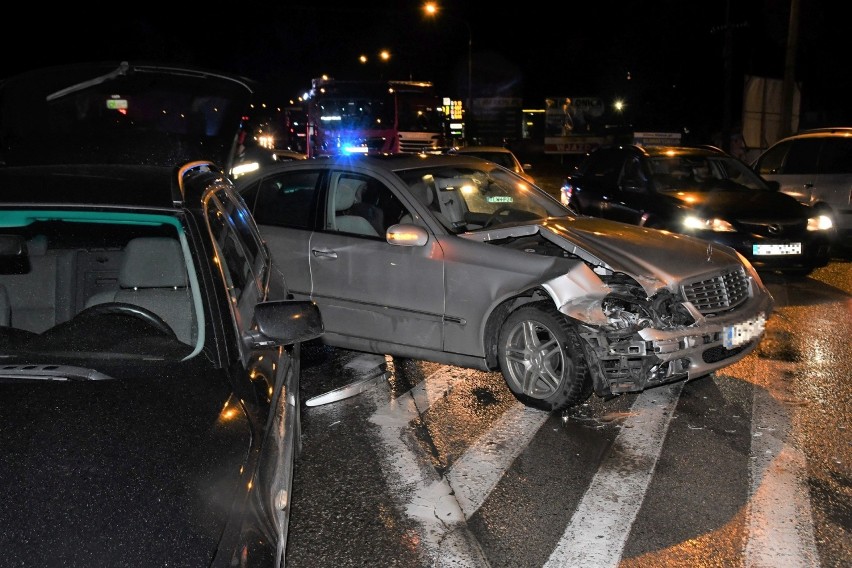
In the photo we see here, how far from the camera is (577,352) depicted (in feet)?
17.9

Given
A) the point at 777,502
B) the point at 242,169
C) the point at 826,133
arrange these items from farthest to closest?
the point at 826,133, the point at 242,169, the point at 777,502

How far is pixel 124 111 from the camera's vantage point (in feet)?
25.1

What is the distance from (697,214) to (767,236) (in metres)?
0.83

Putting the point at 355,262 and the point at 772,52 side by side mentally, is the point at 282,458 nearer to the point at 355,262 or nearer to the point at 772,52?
the point at 355,262

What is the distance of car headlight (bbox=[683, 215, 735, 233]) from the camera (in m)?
9.94

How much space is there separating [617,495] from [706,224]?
20.3 feet

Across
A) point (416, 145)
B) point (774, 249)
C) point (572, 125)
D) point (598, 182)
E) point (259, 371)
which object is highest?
point (572, 125)

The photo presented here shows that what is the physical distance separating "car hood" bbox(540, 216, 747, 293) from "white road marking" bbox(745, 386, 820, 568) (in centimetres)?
109

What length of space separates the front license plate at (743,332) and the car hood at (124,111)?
4306 millimetres

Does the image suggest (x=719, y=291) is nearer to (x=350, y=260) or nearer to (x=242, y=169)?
(x=350, y=260)

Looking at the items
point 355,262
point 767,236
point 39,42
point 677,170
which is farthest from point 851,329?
point 39,42

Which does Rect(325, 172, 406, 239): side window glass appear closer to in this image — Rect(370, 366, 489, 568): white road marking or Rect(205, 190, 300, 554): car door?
Rect(370, 366, 489, 568): white road marking

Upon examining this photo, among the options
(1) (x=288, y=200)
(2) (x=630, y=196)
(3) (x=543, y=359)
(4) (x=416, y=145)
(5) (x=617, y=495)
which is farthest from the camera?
(4) (x=416, y=145)

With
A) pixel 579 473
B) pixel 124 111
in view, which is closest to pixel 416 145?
pixel 124 111
